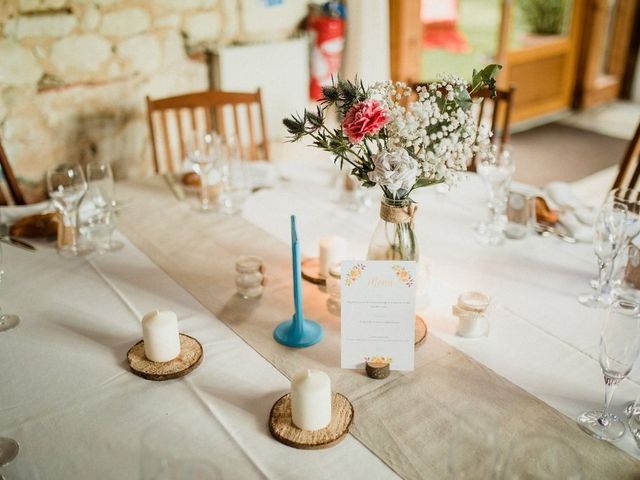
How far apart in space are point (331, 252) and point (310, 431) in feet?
1.76

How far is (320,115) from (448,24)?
4726mm

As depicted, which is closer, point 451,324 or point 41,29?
point 451,324

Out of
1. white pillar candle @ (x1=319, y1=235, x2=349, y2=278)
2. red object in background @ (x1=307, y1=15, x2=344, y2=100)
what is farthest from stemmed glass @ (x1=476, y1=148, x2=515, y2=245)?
red object in background @ (x1=307, y1=15, x2=344, y2=100)

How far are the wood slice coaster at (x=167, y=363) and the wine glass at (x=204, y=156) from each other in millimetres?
721

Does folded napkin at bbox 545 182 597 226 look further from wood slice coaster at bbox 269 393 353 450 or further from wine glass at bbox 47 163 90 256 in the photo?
wine glass at bbox 47 163 90 256

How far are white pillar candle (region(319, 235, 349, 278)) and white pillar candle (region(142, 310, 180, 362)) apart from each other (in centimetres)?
41

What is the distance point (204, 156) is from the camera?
1.98 meters

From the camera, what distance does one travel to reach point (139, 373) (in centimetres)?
127

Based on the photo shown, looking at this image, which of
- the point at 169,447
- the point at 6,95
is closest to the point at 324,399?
the point at 169,447

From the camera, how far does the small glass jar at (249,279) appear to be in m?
1.54

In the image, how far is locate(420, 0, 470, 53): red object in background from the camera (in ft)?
17.0

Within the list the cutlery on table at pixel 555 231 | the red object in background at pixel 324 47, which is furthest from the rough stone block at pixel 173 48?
the cutlery on table at pixel 555 231

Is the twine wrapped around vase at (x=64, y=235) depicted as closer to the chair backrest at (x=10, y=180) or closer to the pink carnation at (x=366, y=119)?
the chair backrest at (x=10, y=180)

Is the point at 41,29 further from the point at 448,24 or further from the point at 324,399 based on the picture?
the point at 448,24
